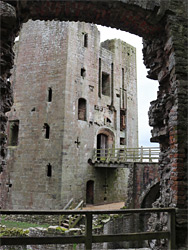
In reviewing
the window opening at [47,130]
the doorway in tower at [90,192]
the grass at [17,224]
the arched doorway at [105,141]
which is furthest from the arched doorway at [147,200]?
the window opening at [47,130]

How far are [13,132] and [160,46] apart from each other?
15.1m

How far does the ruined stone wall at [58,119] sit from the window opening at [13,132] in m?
0.68

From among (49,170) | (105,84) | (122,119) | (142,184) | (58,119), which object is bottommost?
(142,184)

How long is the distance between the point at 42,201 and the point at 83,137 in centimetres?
516

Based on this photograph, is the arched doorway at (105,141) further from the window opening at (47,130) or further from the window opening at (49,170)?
the window opening at (49,170)

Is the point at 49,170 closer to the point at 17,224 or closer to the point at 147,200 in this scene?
the point at 17,224

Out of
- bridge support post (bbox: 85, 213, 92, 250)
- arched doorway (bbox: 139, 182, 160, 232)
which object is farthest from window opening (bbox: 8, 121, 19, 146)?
bridge support post (bbox: 85, 213, 92, 250)

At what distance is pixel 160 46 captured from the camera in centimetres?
555

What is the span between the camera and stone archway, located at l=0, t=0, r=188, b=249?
4.57 metres

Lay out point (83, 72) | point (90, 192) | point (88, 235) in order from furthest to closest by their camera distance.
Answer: point (83, 72) → point (90, 192) → point (88, 235)

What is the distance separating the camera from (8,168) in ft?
54.4

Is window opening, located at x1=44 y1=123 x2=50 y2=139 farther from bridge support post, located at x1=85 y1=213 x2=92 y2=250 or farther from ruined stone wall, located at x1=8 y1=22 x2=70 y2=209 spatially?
bridge support post, located at x1=85 y1=213 x2=92 y2=250

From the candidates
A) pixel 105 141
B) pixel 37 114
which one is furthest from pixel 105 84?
pixel 37 114

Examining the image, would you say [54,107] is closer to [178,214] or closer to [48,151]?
[48,151]
